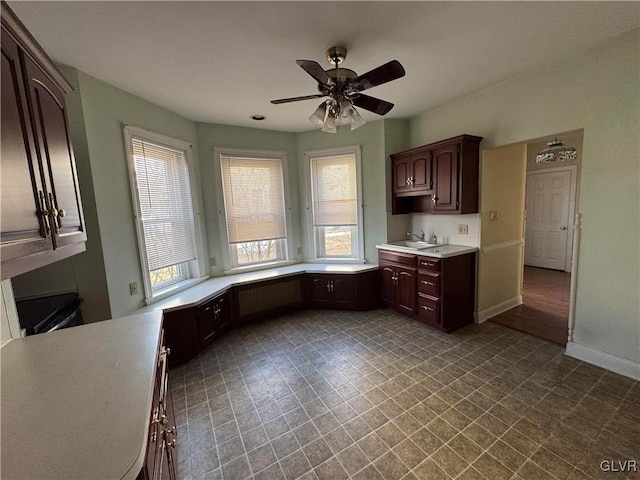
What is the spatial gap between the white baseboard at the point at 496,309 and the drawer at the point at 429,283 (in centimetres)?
70

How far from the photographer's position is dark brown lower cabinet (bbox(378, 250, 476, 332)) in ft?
9.72

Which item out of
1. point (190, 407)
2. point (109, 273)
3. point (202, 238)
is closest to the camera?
point (190, 407)

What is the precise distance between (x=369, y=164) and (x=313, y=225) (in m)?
1.23

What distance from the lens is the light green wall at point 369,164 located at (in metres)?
3.72

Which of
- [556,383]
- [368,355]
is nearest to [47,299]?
[368,355]

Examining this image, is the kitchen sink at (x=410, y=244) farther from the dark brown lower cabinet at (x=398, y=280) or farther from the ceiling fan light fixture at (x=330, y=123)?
the ceiling fan light fixture at (x=330, y=123)

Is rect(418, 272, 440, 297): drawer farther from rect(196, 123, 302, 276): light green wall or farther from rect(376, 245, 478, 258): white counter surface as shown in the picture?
rect(196, 123, 302, 276): light green wall

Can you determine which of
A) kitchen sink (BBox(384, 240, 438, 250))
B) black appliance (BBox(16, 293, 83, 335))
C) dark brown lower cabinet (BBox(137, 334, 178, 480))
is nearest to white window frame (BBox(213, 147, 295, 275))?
kitchen sink (BBox(384, 240, 438, 250))

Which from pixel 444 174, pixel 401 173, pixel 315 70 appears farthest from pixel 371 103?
pixel 401 173

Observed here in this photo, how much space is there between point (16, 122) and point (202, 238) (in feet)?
8.52

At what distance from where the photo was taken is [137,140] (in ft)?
8.75

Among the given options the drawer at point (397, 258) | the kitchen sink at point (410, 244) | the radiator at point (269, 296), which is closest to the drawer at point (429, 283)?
the drawer at point (397, 258)

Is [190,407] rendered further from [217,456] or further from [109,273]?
[109,273]

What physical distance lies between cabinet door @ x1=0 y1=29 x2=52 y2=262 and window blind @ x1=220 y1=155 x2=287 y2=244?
2641 mm
